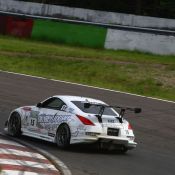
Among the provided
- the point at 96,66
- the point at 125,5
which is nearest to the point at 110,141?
the point at 96,66

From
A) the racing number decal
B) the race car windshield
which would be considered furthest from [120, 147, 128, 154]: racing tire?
the racing number decal

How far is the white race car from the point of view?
50.2ft

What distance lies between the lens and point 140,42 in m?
36.5

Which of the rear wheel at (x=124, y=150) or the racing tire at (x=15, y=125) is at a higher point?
the racing tire at (x=15, y=125)

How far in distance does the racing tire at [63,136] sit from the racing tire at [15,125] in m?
1.85

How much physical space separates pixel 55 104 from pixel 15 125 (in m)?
1.49

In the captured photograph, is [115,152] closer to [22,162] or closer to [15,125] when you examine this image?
[15,125]

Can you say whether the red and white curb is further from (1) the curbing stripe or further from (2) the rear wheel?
(2) the rear wheel

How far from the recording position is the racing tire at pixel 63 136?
50.7ft

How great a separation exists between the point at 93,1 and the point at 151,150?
1796 inches

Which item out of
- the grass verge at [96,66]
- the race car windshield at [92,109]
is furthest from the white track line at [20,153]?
the grass verge at [96,66]

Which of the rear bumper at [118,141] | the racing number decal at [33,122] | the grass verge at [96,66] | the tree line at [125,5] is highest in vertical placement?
the tree line at [125,5]

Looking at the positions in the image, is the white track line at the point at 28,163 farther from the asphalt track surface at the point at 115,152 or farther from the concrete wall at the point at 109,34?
the concrete wall at the point at 109,34

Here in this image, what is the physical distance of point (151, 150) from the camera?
16375 millimetres
